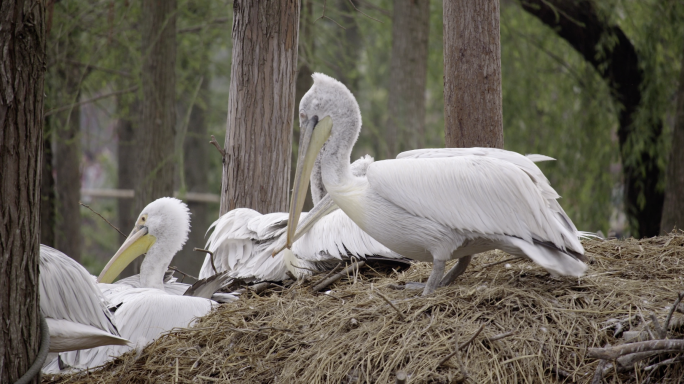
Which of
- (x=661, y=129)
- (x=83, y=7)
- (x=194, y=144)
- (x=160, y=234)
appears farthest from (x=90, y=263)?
(x=661, y=129)

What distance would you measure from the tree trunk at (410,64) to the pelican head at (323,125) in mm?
2754

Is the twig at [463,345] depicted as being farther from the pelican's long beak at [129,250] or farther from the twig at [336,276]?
the pelican's long beak at [129,250]

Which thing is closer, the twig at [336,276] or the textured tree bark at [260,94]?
the twig at [336,276]

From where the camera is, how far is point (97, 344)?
10.0 feet

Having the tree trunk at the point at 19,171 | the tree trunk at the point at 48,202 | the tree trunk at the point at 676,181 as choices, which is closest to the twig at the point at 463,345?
the tree trunk at the point at 19,171

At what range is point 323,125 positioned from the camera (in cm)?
345

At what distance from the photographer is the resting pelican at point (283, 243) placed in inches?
158

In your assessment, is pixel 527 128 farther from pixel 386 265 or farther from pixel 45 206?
pixel 45 206

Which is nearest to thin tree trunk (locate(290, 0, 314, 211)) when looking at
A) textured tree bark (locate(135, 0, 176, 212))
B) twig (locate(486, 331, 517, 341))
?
textured tree bark (locate(135, 0, 176, 212))

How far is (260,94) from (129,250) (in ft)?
4.94

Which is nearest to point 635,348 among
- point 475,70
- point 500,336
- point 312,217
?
point 500,336

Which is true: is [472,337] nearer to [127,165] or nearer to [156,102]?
[156,102]

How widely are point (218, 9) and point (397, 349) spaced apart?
5.33m

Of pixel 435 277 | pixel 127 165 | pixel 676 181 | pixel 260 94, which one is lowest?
pixel 127 165
